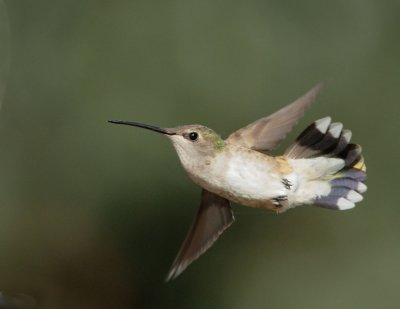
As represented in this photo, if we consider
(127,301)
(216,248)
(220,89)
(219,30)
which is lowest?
(127,301)

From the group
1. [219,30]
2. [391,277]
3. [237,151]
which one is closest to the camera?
[237,151]

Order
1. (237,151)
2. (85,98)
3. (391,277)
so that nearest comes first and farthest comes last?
(237,151) → (391,277) → (85,98)

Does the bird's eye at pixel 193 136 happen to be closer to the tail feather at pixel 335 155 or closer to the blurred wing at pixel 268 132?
the blurred wing at pixel 268 132

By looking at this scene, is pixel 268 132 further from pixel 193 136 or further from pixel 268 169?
pixel 193 136

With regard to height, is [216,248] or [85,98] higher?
[85,98]

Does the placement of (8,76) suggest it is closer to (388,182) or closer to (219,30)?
(219,30)

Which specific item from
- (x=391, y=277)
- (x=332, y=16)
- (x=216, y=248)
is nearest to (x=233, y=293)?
(x=216, y=248)

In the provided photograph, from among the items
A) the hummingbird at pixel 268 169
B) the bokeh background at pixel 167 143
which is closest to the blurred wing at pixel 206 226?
the hummingbird at pixel 268 169
